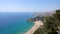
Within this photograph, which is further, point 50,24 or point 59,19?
point 59,19

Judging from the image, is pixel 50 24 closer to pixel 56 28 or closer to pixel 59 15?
pixel 56 28

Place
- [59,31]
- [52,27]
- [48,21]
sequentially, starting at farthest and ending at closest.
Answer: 1. [48,21]
2. [52,27]
3. [59,31]

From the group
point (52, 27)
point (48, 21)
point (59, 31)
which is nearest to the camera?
point (59, 31)

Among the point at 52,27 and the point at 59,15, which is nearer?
the point at 52,27

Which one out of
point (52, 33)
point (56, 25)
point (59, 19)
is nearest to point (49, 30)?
point (52, 33)

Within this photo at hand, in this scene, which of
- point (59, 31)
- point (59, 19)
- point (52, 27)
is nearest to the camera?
point (59, 31)

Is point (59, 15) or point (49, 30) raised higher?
point (59, 15)

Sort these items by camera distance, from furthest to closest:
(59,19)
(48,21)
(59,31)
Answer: (59,19) < (48,21) < (59,31)

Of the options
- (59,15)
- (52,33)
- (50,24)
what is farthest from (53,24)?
(59,15)

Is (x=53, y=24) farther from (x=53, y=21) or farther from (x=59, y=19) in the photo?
(x=59, y=19)
